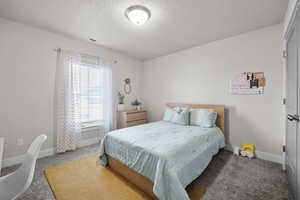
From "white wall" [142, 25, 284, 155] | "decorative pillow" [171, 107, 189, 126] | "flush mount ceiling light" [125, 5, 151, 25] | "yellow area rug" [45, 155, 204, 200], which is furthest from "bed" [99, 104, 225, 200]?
"flush mount ceiling light" [125, 5, 151, 25]

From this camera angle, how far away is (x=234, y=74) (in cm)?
274

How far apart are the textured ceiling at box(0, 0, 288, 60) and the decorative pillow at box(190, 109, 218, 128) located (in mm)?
1673

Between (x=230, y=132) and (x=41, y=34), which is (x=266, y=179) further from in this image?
(x=41, y=34)

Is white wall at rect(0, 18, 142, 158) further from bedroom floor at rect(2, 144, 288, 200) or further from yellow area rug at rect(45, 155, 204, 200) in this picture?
yellow area rug at rect(45, 155, 204, 200)

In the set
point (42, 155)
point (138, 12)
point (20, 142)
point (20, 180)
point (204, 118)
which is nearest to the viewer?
point (20, 180)

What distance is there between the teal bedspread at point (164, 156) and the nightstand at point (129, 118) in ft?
4.56

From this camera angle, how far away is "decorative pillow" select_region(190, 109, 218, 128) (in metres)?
2.66

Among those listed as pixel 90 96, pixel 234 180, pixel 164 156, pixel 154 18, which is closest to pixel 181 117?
pixel 234 180

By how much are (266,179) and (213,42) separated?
2.80m

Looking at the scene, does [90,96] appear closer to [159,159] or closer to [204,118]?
[159,159]

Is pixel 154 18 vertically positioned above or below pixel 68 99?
above

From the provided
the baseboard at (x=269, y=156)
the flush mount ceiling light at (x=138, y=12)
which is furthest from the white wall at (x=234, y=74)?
the flush mount ceiling light at (x=138, y=12)

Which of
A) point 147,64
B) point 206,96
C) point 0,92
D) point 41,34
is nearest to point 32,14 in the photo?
point 41,34

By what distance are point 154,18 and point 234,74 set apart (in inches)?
79.8
